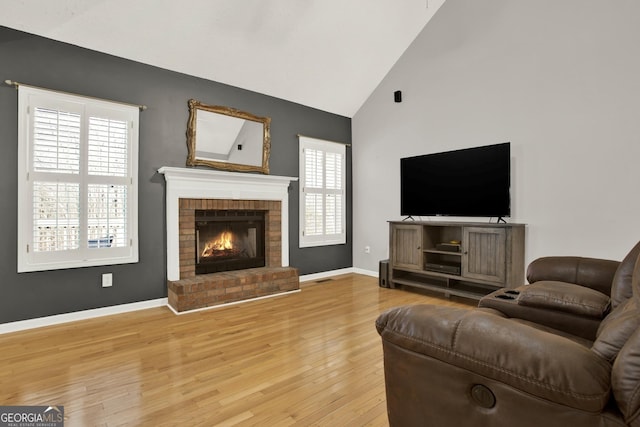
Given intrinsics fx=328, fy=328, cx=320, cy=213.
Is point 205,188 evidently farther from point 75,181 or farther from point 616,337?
point 616,337

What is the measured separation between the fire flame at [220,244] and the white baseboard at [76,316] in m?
0.77

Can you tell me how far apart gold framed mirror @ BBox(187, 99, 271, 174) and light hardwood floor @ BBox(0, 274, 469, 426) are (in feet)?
6.26

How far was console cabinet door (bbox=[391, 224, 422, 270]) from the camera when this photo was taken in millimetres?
4309

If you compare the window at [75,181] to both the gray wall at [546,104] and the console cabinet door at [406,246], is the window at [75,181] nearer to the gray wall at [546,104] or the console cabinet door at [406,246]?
the console cabinet door at [406,246]

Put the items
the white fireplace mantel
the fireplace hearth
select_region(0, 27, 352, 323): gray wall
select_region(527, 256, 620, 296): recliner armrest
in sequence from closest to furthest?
select_region(527, 256, 620, 296): recliner armrest, select_region(0, 27, 352, 323): gray wall, the white fireplace mantel, the fireplace hearth

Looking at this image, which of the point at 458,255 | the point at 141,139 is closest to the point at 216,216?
the point at 141,139


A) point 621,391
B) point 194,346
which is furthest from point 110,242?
point 621,391

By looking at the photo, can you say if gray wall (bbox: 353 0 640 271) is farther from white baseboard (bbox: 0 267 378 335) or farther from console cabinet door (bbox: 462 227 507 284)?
white baseboard (bbox: 0 267 378 335)

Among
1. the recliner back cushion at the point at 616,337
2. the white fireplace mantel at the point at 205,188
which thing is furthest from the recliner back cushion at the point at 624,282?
the white fireplace mantel at the point at 205,188

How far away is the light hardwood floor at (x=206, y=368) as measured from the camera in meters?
1.81

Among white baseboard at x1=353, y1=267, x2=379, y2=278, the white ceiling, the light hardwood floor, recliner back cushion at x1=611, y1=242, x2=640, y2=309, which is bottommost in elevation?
the light hardwood floor

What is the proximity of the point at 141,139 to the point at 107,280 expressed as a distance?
1600 mm

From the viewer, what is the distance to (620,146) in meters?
3.11

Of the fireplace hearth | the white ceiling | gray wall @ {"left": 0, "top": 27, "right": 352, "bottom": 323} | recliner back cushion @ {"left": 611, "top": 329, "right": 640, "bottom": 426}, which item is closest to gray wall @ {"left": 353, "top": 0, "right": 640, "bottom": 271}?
the white ceiling
